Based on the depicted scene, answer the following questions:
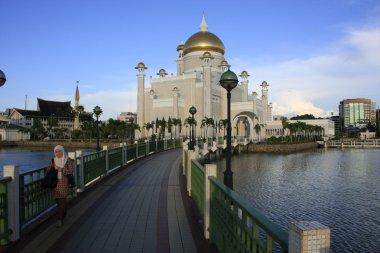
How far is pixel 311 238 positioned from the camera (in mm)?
2270

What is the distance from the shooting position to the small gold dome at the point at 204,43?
65688 millimetres

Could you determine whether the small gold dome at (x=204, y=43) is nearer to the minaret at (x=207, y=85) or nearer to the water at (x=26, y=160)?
the minaret at (x=207, y=85)

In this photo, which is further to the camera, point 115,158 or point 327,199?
point 327,199

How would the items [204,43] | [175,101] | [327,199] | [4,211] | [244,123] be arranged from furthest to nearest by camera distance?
[244,123], [204,43], [175,101], [327,199], [4,211]

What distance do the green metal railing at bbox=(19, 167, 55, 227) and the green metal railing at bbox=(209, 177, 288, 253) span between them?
335cm

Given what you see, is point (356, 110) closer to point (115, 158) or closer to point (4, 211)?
point (115, 158)

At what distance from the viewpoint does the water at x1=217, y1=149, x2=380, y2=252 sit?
12.8 metres

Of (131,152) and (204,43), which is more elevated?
(204,43)

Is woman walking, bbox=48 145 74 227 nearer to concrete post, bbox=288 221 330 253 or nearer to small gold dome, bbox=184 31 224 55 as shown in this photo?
concrete post, bbox=288 221 330 253

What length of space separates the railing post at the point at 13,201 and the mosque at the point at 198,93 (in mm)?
54082

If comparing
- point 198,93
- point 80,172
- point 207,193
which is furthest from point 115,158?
point 198,93

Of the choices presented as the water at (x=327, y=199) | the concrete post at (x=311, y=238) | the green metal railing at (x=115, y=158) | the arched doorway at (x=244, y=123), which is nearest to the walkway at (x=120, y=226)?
the concrete post at (x=311, y=238)

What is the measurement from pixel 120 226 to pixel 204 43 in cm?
6097

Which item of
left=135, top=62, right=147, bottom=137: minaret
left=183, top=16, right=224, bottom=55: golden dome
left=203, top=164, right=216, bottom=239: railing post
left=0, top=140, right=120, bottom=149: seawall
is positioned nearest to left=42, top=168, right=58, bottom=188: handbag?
left=203, top=164, right=216, bottom=239: railing post
